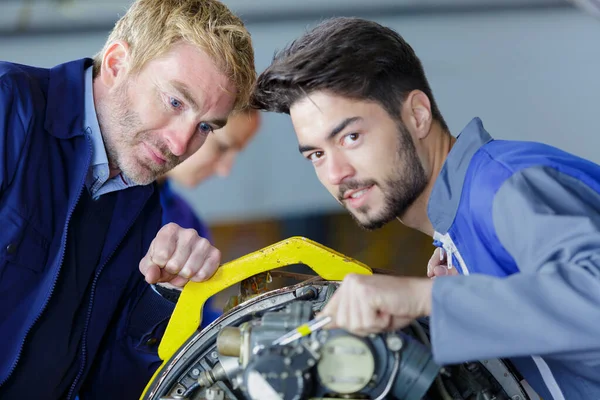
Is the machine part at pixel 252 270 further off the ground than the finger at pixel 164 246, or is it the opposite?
the finger at pixel 164 246

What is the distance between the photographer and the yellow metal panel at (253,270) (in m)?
1.39

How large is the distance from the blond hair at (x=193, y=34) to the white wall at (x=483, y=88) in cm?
275

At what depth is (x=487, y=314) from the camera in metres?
0.97

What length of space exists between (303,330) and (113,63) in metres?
1.09

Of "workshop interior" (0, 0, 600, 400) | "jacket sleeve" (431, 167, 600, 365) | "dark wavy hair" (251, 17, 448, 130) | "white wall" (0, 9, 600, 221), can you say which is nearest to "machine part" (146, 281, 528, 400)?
"jacket sleeve" (431, 167, 600, 365)

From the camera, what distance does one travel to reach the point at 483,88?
4.56 m

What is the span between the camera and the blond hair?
5.53 feet

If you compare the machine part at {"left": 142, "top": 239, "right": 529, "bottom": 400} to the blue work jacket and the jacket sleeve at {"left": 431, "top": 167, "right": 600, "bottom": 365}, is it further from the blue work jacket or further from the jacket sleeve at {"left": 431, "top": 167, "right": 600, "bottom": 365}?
the blue work jacket

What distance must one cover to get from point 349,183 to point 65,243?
77cm

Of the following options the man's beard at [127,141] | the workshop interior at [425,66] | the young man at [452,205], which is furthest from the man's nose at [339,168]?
the workshop interior at [425,66]

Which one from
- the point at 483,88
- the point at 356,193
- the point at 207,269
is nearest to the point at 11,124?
the point at 207,269

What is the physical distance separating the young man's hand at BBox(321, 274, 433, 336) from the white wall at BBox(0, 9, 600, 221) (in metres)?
3.56

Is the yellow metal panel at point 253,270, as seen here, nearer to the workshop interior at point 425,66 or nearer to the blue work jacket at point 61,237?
the blue work jacket at point 61,237

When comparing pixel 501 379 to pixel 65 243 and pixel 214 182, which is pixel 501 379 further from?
pixel 214 182
